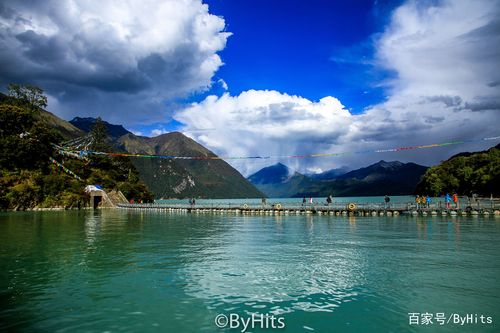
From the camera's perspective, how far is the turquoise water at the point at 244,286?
13.3 meters

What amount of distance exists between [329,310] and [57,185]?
112m

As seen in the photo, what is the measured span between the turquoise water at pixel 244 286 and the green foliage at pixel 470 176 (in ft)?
467

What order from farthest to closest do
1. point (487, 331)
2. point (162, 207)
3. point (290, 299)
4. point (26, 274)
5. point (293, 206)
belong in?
point (162, 207)
point (293, 206)
point (26, 274)
point (290, 299)
point (487, 331)

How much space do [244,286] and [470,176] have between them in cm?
18712

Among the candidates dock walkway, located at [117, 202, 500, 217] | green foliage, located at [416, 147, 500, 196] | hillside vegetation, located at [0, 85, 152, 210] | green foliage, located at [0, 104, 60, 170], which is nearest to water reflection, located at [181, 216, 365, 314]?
dock walkway, located at [117, 202, 500, 217]

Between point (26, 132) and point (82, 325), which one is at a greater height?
point (26, 132)

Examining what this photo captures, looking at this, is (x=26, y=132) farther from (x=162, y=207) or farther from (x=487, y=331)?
(x=487, y=331)

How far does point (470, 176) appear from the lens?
16950 centimetres

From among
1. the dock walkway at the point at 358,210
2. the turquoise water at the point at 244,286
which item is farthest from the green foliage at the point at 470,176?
the turquoise water at the point at 244,286

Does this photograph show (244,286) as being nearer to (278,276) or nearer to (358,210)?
(278,276)

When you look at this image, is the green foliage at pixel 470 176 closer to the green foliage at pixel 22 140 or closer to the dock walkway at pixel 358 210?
the dock walkway at pixel 358 210

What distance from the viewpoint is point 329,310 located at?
1448 centimetres

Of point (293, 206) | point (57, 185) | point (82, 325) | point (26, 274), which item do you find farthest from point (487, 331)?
point (57, 185)

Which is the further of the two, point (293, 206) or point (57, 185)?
point (57, 185)
